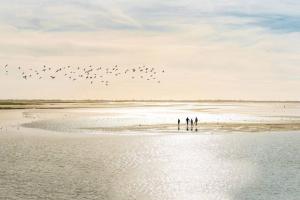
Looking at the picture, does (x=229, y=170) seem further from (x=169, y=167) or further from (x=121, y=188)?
(x=121, y=188)

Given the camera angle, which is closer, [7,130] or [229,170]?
[229,170]

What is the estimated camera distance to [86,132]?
243ft

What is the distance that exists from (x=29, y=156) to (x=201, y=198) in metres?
21.9

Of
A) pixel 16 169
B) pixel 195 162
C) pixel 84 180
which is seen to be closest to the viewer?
pixel 84 180

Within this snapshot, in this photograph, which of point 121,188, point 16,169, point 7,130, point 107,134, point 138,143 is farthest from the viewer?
point 7,130

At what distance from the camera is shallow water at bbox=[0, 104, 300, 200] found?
104ft

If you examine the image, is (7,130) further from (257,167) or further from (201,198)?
(201,198)

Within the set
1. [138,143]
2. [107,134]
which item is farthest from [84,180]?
[107,134]

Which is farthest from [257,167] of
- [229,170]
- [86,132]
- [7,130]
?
[7,130]

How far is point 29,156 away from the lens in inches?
1853

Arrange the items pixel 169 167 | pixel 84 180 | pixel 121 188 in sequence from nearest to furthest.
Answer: pixel 121 188 → pixel 84 180 → pixel 169 167

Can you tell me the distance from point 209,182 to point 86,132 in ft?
135

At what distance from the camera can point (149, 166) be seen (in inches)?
1679

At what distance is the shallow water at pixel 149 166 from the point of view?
3184 cm
